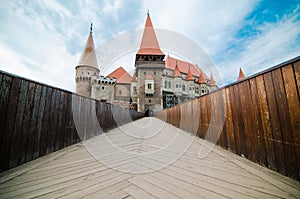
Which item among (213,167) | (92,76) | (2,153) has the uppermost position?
(92,76)

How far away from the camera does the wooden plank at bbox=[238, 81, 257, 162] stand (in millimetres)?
1647

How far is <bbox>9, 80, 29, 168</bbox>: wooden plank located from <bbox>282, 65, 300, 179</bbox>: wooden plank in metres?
2.97

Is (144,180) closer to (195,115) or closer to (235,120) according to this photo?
(235,120)

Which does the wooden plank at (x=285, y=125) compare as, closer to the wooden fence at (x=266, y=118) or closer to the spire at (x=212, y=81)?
the wooden fence at (x=266, y=118)

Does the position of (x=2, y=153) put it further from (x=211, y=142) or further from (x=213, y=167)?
(x=211, y=142)

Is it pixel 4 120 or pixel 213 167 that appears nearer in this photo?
pixel 4 120

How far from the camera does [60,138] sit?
2277 millimetres

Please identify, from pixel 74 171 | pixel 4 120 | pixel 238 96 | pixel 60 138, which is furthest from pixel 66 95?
pixel 238 96

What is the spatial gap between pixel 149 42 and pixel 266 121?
31027 mm

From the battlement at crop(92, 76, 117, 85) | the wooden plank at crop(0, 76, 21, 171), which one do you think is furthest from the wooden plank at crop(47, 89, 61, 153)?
the battlement at crop(92, 76, 117, 85)

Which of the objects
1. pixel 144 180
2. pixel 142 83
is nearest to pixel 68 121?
pixel 144 180

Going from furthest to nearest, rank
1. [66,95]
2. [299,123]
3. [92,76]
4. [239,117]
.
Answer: [92,76] → [66,95] → [239,117] → [299,123]

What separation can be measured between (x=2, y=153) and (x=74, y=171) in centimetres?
79

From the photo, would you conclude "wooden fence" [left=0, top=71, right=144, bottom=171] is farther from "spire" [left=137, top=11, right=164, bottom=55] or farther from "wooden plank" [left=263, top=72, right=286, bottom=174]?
"spire" [left=137, top=11, right=164, bottom=55]
